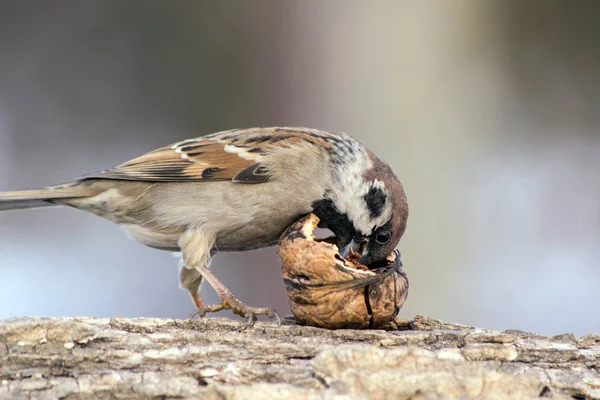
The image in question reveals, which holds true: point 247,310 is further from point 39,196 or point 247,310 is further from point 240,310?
point 39,196

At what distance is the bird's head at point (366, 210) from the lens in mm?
2881

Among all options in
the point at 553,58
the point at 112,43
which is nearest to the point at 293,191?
the point at 112,43

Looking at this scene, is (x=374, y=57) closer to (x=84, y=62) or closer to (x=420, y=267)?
(x=420, y=267)

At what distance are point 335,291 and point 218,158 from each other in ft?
3.20

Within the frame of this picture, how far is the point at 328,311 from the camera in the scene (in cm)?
252

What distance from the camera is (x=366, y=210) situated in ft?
9.52

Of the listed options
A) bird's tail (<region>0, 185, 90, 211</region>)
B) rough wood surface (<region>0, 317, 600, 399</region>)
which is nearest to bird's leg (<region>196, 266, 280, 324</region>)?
rough wood surface (<region>0, 317, 600, 399</region>)

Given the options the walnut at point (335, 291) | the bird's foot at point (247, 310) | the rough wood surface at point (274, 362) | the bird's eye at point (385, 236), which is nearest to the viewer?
the rough wood surface at point (274, 362)

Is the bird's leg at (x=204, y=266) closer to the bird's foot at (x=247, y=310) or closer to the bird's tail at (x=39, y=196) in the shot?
the bird's foot at (x=247, y=310)

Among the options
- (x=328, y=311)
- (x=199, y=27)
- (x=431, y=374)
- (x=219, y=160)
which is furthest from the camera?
(x=199, y=27)

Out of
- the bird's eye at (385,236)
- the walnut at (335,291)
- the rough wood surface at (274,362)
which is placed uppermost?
the bird's eye at (385,236)

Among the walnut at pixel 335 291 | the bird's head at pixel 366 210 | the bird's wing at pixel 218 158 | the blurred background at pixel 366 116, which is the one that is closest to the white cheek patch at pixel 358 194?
the bird's head at pixel 366 210

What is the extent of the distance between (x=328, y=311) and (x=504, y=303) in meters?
1.77

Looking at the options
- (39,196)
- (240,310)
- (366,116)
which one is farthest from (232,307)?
(366,116)
